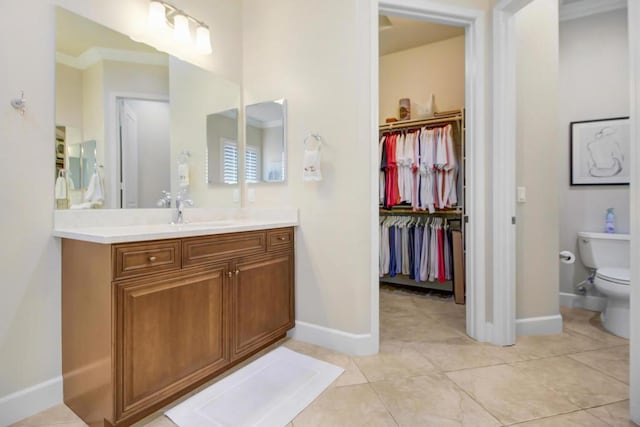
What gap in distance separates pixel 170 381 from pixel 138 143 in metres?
1.40

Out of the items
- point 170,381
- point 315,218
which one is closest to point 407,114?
point 315,218

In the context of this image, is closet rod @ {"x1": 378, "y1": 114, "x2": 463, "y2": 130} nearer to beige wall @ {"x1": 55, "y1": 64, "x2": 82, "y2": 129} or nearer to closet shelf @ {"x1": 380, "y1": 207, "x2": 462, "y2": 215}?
closet shelf @ {"x1": 380, "y1": 207, "x2": 462, "y2": 215}

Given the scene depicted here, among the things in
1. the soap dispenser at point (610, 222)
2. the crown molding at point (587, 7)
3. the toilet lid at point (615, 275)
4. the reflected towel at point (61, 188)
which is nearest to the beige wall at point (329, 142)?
the reflected towel at point (61, 188)

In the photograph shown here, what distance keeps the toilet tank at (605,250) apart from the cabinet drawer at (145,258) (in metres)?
3.29

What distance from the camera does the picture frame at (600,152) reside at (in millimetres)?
2754

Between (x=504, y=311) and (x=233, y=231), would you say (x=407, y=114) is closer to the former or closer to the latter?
(x=504, y=311)

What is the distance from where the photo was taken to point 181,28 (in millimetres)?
2061

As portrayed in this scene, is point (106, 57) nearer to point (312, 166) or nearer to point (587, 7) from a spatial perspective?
point (312, 166)

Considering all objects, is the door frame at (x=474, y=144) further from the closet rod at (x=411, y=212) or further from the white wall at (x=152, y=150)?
the white wall at (x=152, y=150)

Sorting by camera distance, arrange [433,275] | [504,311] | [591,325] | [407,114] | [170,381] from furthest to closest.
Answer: [407,114] → [433,275] → [591,325] → [504,311] → [170,381]

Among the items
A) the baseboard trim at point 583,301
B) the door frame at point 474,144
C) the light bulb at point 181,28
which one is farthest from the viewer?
the baseboard trim at point 583,301

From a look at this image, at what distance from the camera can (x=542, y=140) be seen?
235 centimetres

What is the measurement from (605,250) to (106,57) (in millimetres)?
3926

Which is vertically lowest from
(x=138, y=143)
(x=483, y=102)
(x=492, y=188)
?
(x=492, y=188)
